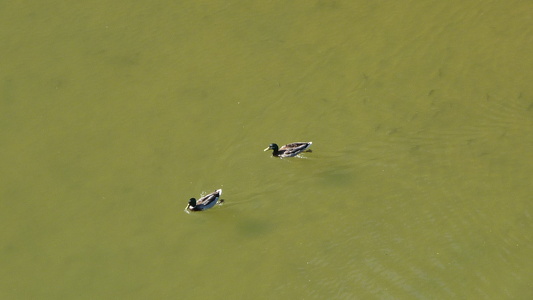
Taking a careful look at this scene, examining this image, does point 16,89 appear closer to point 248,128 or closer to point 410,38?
point 248,128

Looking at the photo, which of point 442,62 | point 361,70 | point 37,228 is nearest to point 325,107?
point 361,70

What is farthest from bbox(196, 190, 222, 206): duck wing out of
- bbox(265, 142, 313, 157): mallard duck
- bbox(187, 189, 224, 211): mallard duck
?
bbox(265, 142, 313, 157): mallard duck

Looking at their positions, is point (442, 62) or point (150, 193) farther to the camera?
point (442, 62)

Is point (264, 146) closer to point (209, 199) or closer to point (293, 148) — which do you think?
point (293, 148)

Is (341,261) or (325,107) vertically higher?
(325,107)

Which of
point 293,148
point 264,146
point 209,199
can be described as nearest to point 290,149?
point 293,148

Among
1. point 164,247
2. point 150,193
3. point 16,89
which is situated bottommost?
point 164,247

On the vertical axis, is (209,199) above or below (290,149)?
below

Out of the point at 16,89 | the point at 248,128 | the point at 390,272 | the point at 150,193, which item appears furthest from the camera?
the point at 16,89

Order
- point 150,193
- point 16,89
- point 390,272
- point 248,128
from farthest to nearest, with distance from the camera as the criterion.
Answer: point 16,89 < point 248,128 < point 150,193 < point 390,272
